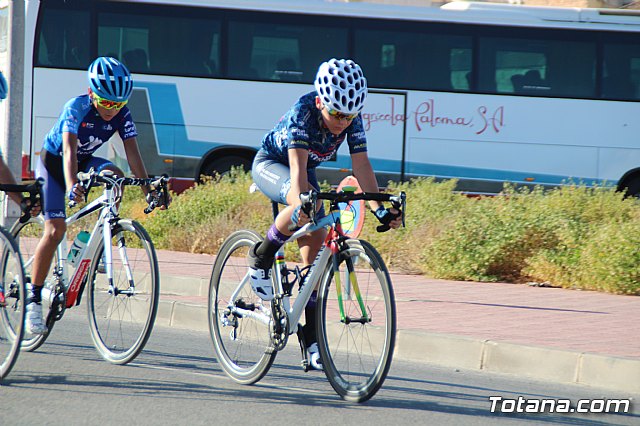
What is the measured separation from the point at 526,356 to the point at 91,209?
320 cm

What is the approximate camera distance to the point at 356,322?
220 inches

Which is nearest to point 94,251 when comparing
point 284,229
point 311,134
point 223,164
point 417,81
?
point 284,229

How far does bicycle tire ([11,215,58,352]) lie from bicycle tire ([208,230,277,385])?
1158mm

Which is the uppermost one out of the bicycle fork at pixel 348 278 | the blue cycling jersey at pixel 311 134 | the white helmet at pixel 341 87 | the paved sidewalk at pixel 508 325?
the white helmet at pixel 341 87

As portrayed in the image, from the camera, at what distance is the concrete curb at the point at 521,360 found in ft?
20.9

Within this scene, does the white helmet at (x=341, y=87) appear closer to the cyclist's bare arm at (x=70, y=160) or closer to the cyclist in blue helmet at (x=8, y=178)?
the cyclist's bare arm at (x=70, y=160)

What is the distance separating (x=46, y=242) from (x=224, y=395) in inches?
69.7

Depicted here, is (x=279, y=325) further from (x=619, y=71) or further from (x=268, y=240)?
(x=619, y=71)

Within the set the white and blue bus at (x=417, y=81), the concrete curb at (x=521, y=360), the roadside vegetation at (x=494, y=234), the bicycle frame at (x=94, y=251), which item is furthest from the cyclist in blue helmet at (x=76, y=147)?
the white and blue bus at (x=417, y=81)

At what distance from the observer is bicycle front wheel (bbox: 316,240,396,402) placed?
5.30 m

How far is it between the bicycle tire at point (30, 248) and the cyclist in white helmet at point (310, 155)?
1.63 meters

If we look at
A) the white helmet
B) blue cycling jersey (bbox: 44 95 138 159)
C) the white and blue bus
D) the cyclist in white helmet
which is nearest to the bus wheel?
the white and blue bus

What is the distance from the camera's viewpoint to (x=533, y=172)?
1895cm

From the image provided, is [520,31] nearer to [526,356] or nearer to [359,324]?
[526,356]
